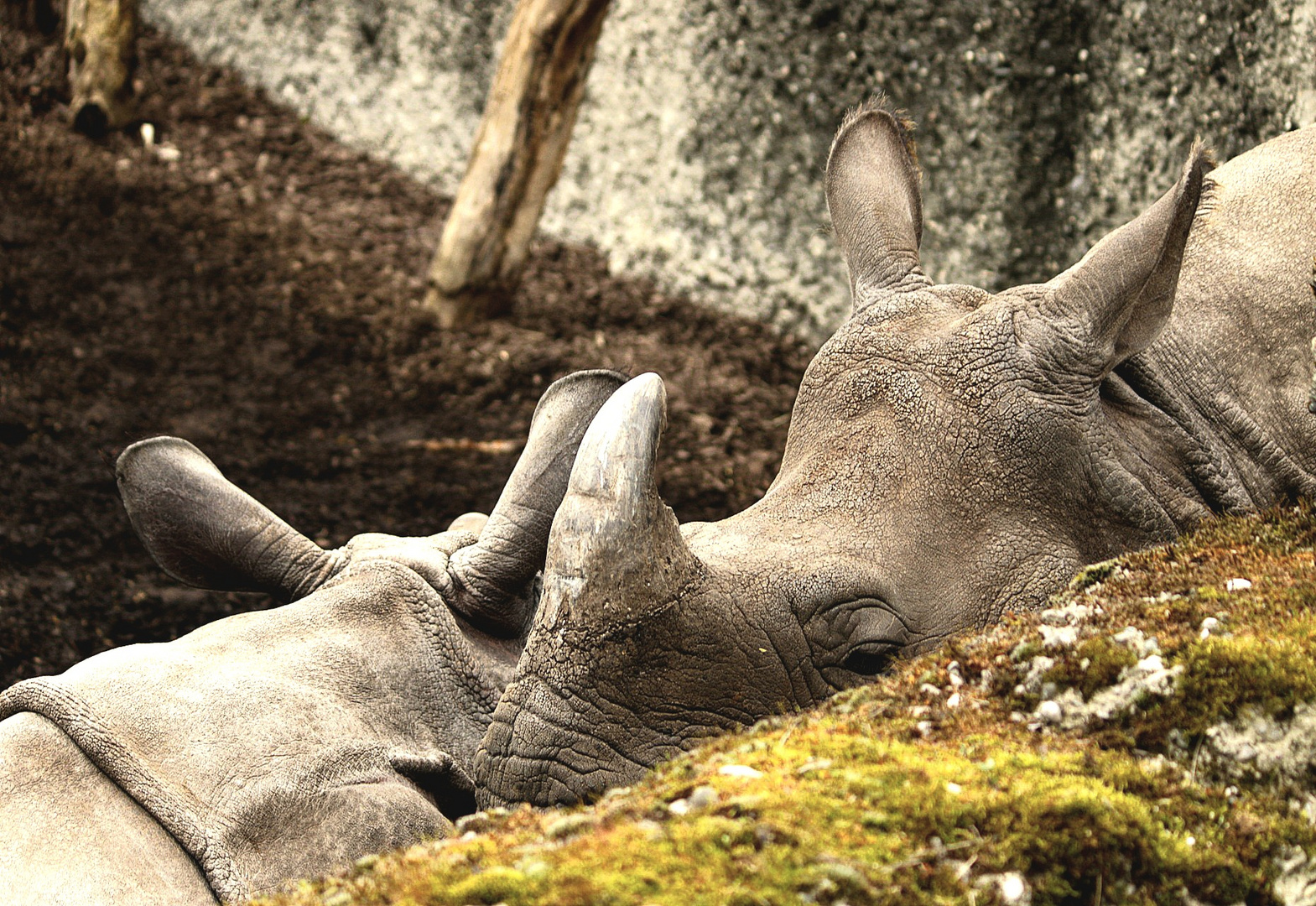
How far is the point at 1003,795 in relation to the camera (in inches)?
95.7

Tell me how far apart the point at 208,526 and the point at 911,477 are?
1.86 metres

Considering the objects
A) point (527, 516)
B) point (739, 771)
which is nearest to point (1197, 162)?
point (527, 516)

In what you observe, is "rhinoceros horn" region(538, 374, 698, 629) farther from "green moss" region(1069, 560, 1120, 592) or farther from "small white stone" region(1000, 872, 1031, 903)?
"small white stone" region(1000, 872, 1031, 903)

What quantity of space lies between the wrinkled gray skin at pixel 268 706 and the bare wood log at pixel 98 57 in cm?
667

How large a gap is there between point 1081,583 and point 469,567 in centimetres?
155

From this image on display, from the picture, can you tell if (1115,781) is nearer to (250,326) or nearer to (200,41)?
(250,326)

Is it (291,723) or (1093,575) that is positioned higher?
(1093,575)

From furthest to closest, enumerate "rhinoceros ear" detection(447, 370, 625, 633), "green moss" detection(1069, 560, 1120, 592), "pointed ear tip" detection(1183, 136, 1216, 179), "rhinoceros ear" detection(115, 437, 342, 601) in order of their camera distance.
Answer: "rhinoceros ear" detection(115, 437, 342, 601)
"rhinoceros ear" detection(447, 370, 625, 633)
"pointed ear tip" detection(1183, 136, 1216, 179)
"green moss" detection(1069, 560, 1120, 592)

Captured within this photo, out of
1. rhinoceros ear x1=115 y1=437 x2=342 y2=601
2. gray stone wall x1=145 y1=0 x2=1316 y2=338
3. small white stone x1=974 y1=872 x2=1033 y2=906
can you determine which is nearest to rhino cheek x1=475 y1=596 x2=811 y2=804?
rhinoceros ear x1=115 y1=437 x2=342 y2=601

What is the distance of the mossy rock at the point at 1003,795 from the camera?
2258mm

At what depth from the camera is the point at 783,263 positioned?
30.9 ft

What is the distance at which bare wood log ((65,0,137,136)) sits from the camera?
10.0 meters

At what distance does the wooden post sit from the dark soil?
266mm

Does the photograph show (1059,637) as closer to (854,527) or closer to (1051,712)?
(1051,712)
